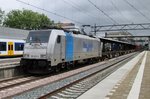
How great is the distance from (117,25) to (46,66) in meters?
55.0

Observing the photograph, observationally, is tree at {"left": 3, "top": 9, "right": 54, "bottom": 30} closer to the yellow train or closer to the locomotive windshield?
the yellow train

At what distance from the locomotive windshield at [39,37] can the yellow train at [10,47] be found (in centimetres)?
1659

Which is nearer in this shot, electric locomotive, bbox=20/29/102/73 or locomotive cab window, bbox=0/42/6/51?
electric locomotive, bbox=20/29/102/73

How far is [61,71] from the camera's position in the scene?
81.0ft

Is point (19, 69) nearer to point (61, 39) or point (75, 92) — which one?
point (61, 39)

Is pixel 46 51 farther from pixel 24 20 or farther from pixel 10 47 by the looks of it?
pixel 24 20

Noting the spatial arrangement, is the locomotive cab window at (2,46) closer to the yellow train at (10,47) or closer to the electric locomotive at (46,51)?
the yellow train at (10,47)

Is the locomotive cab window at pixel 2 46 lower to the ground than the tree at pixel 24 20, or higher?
lower

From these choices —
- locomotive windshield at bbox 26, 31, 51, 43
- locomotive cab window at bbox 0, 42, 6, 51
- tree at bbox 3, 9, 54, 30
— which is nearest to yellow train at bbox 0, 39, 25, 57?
locomotive cab window at bbox 0, 42, 6, 51

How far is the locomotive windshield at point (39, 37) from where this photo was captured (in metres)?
21.6

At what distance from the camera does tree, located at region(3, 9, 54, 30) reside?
106625mm

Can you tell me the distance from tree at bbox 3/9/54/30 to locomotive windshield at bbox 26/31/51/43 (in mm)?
83544

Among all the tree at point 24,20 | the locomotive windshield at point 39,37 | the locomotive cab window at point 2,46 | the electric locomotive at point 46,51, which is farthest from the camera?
the tree at point 24,20

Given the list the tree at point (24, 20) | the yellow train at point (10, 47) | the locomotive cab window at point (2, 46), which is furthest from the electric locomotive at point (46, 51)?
the tree at point (24, 20)
